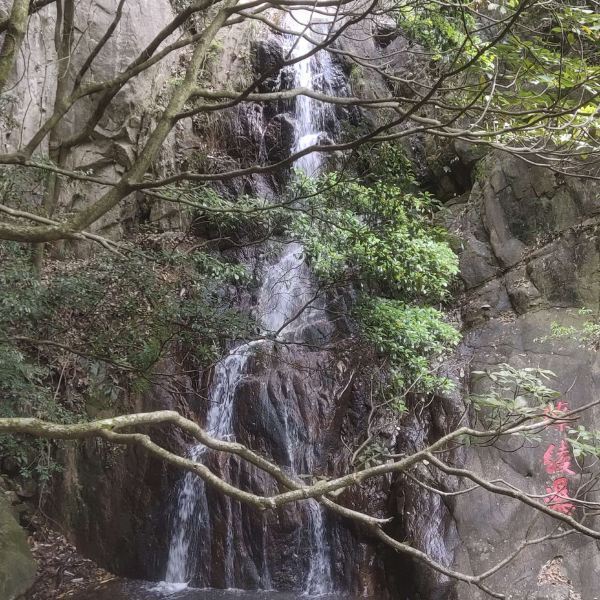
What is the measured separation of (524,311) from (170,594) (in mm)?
5973

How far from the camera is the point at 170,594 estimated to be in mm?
6605

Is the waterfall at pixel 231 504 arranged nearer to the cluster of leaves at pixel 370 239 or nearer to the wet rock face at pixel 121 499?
the wet rock face at pixel 121 499

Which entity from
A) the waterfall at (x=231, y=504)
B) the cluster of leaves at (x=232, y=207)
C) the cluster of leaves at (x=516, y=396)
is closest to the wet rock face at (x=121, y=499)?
the waterfall at (x=231, y=504)

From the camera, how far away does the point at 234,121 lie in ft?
36.6

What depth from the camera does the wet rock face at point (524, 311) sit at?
19.2 feet

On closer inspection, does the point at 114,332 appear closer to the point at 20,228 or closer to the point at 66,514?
the point at 66,514

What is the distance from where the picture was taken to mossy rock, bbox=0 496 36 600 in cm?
607

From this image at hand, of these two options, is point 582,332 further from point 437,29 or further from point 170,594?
point 170,594

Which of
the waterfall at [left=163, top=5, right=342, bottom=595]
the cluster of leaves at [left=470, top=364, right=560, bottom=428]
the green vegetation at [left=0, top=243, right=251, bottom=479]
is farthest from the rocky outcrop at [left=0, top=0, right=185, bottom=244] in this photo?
the cluster of leaves at [left=470, top=364, right=560, bottom=428]

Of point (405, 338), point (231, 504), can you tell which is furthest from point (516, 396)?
point (231, 504)

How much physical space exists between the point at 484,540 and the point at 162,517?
13.1ft

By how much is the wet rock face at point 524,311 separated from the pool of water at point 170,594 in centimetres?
187

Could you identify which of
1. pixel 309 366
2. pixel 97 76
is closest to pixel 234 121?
pixel 97 76

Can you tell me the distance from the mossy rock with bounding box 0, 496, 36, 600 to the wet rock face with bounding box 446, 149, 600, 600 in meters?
4.75
